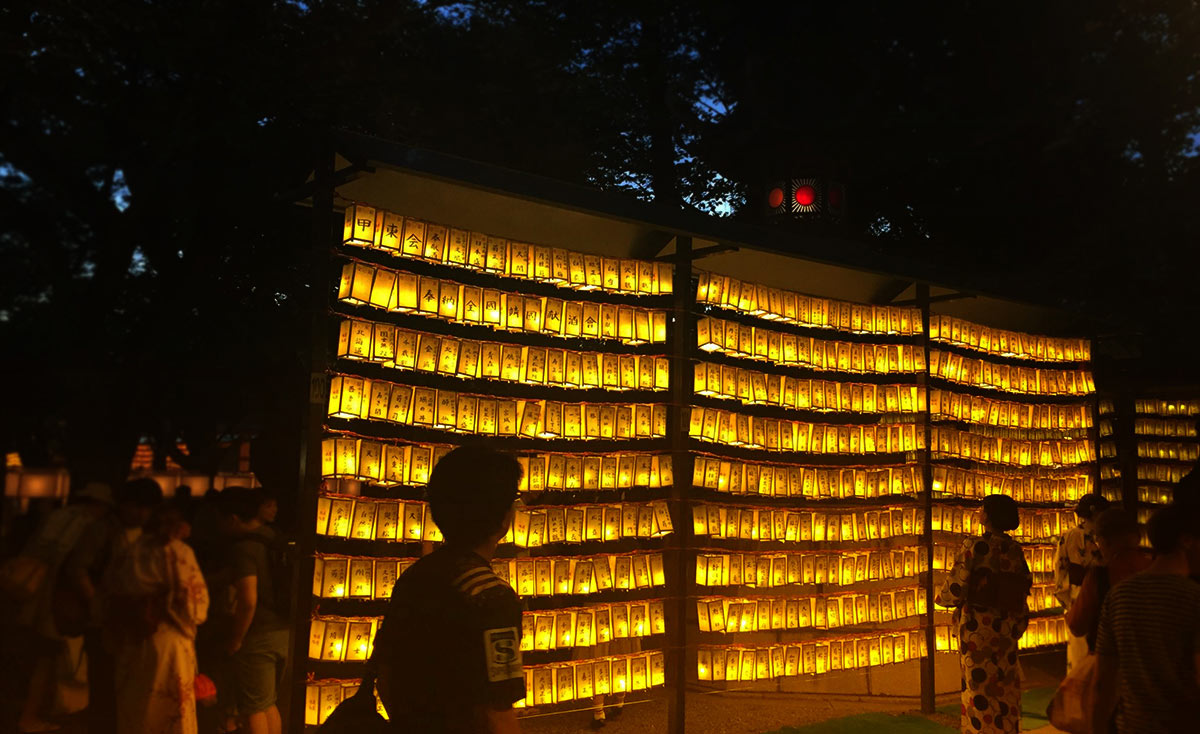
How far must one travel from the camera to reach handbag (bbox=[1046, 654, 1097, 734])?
3.72 metres

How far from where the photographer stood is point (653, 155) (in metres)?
19.1

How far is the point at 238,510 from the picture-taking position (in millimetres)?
6168

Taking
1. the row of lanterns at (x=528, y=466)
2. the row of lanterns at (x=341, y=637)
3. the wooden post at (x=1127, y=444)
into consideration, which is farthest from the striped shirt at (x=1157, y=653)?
the wooden post at (x=1127, y=444)

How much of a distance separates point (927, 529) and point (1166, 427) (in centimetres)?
795

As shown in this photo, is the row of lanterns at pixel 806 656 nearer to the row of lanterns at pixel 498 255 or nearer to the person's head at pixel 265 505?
the row of lanterns at pixel 498 255

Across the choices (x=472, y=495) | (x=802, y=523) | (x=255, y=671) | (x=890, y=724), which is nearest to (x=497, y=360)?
(x=255, y=671)

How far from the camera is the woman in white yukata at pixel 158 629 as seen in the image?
5695 mm

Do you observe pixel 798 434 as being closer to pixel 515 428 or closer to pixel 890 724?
pixel 890 724

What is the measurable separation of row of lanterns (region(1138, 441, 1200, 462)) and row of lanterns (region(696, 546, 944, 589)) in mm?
7791

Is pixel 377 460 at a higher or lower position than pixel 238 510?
higher

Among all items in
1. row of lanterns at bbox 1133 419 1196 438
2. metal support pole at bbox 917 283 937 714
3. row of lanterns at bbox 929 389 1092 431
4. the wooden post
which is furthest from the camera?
row of lanterns at bbox 1133 419 1196 438

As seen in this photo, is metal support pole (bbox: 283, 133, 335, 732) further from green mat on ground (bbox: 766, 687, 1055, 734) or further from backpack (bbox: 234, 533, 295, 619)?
green mat on ground (bbox: 766, 687, 1055, 734)

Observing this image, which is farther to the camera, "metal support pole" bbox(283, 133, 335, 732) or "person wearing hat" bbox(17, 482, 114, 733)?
"person wearing hat" bbox(17, 482, 114, 733)

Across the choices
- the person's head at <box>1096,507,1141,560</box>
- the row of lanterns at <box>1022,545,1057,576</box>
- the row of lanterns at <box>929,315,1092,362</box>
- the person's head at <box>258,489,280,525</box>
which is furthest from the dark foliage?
the person's head at <box>1096,507,1141,560</box>
